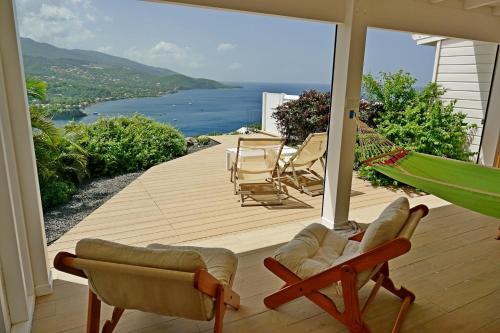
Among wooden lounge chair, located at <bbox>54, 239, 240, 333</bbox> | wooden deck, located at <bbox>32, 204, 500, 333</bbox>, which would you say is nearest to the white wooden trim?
wooden deck, located at <bbox>32, 204, 500, 333</bbox>

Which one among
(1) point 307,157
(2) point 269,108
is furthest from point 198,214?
(2) point 269,108

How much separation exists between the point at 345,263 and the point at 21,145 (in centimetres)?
187

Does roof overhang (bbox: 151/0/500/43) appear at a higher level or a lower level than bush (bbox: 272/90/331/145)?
higher

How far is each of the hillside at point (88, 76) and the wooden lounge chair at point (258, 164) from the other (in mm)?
2169

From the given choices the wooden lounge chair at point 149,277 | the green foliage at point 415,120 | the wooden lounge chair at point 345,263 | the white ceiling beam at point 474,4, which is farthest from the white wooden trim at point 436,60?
the wooden lounge chair at point 149,277

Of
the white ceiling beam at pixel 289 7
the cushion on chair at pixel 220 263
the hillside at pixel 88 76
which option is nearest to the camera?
the cushion on chair at pixel 220 263

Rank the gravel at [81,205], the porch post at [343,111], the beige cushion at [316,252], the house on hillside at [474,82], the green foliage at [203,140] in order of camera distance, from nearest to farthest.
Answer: the beige cushion at [316,252] < the porch post at [343,111] < the gravel at [81,205] < the house on hillside at [474,82] < the green foliage at [203,140]

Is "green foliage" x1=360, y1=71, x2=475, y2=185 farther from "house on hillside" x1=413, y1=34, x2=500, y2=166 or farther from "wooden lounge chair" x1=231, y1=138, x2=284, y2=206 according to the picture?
"wooden lounge chair" x1=231, y1=138, x2=284, y2=206

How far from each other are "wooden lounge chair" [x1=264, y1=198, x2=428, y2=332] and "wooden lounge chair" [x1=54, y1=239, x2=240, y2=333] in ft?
1.76

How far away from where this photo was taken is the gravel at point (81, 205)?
318 centimetres

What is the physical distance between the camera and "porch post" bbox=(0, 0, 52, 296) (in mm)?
1781

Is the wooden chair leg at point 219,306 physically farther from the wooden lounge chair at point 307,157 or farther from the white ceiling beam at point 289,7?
the wooden lounge chair at point 307,157

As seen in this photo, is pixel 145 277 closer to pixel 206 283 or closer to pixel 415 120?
pixel 206 283

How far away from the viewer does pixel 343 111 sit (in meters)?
2.97
